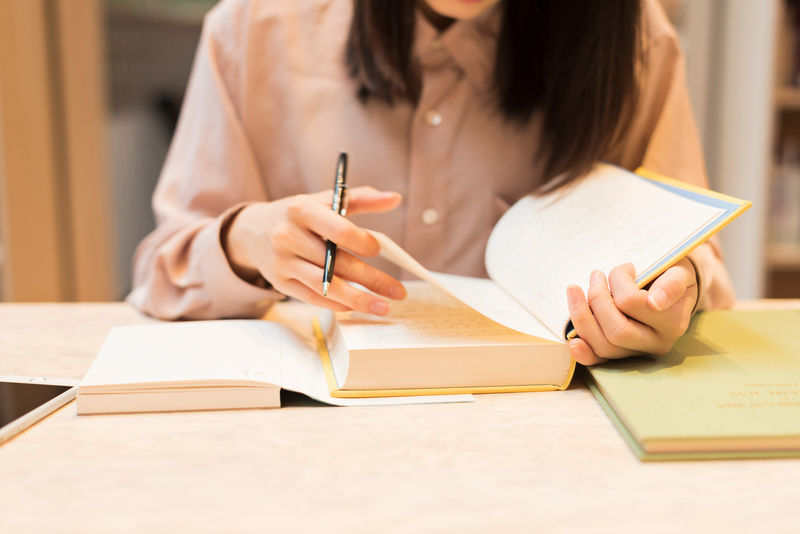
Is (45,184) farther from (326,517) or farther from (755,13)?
(755,13)

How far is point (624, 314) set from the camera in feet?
1.74

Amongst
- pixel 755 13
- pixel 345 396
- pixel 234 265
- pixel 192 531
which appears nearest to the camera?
pixel 192 531

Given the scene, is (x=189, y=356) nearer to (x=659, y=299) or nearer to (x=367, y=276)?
(x=367, y=276)

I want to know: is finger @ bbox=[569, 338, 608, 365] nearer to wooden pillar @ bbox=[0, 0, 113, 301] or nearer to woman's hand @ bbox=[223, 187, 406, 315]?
woman's hand @ bbox=[223, 187, 406, 315]

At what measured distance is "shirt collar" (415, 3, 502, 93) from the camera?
3.10 feet

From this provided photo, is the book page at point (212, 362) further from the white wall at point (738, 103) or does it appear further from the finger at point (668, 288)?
the white wall at point (738, 103)

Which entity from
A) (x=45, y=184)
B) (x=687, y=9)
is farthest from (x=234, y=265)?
(x=687, y=9)

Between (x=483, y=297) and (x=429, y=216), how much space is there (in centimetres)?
33

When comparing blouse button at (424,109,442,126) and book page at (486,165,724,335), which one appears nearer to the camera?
book page at (486,165,724,335)

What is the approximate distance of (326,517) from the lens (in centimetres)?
36

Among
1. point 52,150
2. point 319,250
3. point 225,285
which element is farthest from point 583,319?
point 52,150

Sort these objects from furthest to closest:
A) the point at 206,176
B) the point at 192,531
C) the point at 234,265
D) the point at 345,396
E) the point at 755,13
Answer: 1. the point at 755,13
2. the point at 206,176
3. the point at 234,265
4. the point at 345,396
5. the point at 192,531

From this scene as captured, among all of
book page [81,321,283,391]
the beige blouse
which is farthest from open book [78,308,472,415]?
the beige blouse

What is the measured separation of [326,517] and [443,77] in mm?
730
